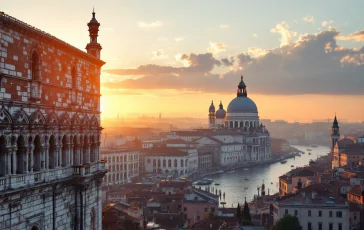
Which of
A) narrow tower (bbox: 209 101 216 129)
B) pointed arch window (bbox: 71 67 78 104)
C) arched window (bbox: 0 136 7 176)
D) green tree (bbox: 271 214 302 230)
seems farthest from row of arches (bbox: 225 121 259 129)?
arched window (bbox: 0 136 7 176)

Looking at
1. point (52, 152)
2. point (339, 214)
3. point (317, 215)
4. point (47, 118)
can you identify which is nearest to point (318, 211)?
point (317, 215)

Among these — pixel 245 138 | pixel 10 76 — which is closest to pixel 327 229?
pixel 10 76

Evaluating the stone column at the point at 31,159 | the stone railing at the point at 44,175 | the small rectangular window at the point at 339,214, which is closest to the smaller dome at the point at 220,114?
the small rectangular window at the point at 339,214

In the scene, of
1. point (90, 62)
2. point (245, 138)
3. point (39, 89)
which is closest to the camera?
point (39, 89)

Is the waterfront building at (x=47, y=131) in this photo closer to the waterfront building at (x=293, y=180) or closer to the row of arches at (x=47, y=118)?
the row of arches at (x=47, y=118)

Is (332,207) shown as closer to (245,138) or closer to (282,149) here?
(245,138)

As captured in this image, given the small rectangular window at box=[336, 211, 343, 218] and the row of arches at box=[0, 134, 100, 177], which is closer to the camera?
the row of arches at box=[0, 134, 100, 177]

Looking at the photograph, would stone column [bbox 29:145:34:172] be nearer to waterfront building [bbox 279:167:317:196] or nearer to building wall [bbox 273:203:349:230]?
building wall [bbox 273:203:349:230]
